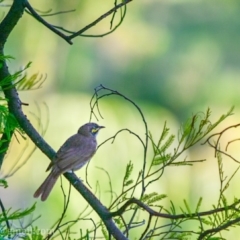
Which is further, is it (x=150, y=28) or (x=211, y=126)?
(x=150, y=28)

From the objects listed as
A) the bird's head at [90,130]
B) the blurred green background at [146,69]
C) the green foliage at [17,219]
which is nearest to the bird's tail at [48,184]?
the bird's head at [90,130]

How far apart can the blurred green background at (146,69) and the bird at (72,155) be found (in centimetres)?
240

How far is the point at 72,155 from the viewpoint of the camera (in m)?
1.90

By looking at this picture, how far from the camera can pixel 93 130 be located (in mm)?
2209

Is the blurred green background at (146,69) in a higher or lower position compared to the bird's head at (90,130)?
higher

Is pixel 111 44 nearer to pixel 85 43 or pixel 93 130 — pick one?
pixel 85 43

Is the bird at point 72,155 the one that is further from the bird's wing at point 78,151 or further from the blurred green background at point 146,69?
the blurred green background at point 146,69

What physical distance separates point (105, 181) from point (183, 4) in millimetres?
2416

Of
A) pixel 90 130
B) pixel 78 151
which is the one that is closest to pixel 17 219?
pixel 78 151

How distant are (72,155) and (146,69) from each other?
14.6 ft

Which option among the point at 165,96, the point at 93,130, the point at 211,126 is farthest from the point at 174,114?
the point at 211,126

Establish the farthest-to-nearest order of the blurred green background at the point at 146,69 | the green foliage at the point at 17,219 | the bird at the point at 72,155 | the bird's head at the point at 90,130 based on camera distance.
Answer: the blurred green background at the point at 146,69 → the bird's head at the point at 90,130 → the bird at the point at 72,155 → the green foliage at the point at 17,219

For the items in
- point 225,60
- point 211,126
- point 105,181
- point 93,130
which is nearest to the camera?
point 211,126

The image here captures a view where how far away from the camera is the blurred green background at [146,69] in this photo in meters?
5.00
